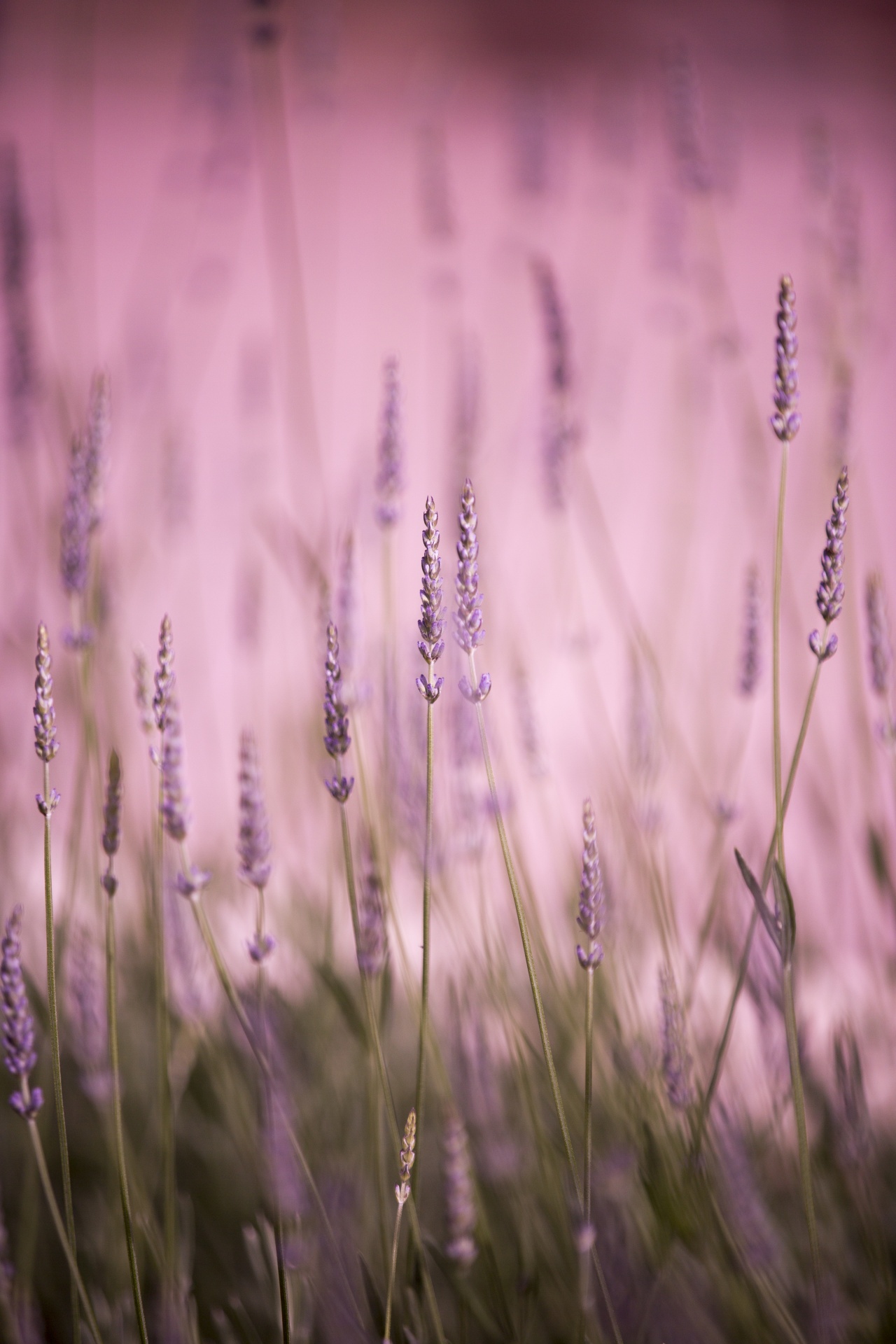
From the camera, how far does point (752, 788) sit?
1.01 m

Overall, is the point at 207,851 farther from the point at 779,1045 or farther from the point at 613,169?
the point at 613,169

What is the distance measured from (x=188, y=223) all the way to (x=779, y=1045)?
135 centimetres

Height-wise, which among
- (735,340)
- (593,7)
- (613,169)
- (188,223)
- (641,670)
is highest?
(593,7)

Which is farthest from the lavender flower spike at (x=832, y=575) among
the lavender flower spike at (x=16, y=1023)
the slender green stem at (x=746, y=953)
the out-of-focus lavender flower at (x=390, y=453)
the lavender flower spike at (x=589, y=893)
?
the lavender flower spike at (x=16, y=1023)

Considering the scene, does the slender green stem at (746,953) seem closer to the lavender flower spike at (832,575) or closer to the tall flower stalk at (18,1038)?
the lavender flower spike at (832,575)

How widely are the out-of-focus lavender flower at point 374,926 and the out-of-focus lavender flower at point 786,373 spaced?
26 centimetres

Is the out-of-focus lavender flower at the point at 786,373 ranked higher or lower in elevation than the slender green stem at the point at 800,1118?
higher

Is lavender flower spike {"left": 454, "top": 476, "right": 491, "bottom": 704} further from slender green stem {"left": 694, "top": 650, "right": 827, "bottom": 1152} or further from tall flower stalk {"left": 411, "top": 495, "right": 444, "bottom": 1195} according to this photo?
slender green stem {"left": 694, "top": 650, "right": 827, "bottom": 1152}

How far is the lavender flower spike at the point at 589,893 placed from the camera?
0.94 ft

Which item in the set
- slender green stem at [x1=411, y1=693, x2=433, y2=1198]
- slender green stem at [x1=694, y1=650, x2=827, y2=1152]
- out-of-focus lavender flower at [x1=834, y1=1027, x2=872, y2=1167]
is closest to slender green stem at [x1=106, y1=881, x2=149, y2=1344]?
slender green stem at [x1=411, y1=693, x2=433, y2=1198]

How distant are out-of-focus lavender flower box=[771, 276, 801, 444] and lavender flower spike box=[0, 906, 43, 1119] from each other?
36cm

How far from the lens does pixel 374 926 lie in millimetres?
352

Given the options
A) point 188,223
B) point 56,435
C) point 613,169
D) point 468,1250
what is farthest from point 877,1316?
point 188,223

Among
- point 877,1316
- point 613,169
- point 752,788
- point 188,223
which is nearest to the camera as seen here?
point 877,1316
